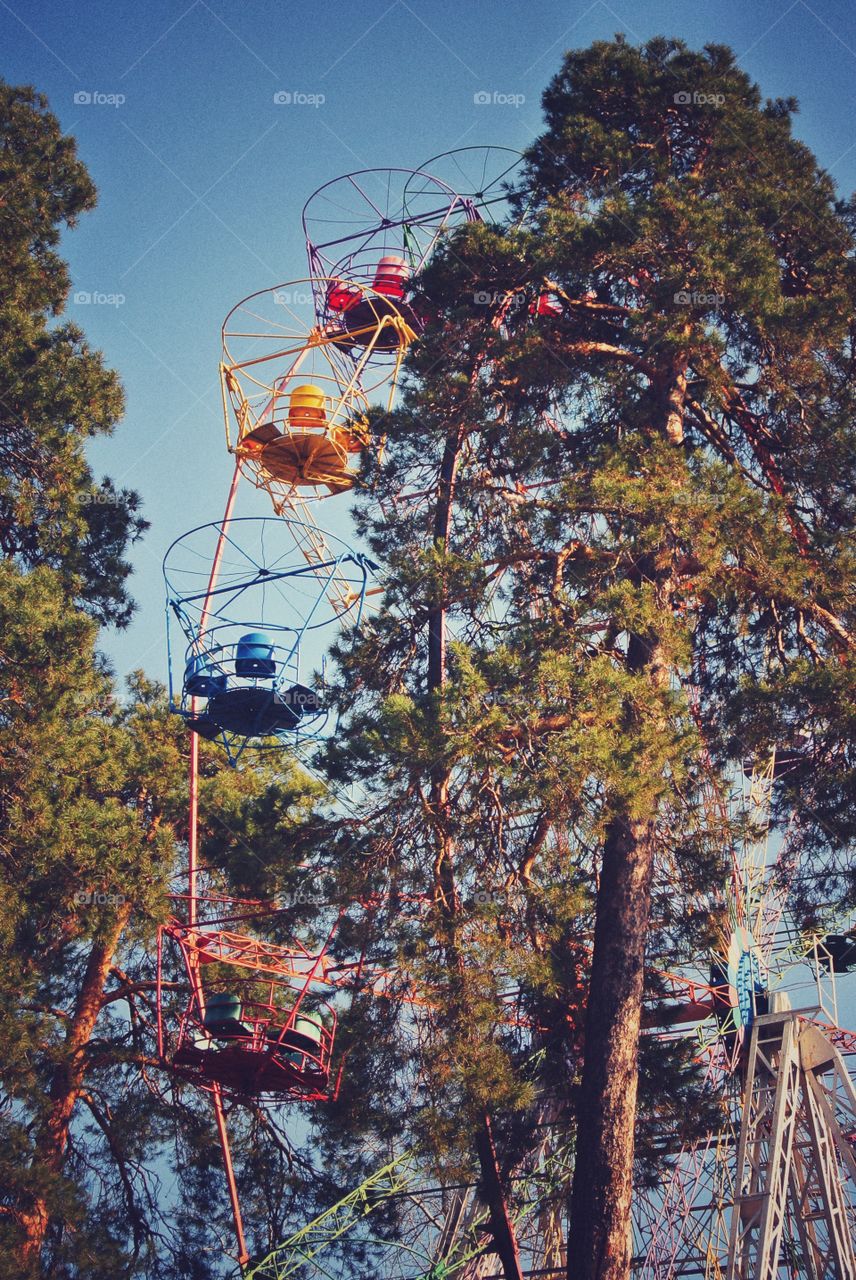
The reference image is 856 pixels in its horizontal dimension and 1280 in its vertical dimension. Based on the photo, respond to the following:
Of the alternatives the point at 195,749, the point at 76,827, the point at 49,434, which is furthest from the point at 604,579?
the point at 49,434

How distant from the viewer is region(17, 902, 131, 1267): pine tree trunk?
1184 centimetres

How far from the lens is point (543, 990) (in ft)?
32.8

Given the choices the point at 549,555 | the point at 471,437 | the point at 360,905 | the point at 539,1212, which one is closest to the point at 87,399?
the point at 471,437

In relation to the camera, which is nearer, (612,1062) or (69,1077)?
(612,1062)

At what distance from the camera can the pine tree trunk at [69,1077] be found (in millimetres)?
11836

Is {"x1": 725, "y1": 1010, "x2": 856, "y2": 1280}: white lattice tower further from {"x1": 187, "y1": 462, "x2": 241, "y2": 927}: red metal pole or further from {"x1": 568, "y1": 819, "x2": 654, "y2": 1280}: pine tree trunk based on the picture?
{"x1": 187, "y1": 462, "x2": 241, "y2": 927}: red metal pole

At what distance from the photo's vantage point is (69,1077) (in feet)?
45.6

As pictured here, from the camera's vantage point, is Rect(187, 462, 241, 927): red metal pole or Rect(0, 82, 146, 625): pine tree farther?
Rect(0, 82, 146, 625): pine tree

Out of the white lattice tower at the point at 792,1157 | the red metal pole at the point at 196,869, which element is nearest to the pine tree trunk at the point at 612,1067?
the white lattice tower at the point at 792,1157

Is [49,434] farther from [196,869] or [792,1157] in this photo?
[792,1157]

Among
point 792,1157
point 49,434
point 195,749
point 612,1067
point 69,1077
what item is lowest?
point 792,1157

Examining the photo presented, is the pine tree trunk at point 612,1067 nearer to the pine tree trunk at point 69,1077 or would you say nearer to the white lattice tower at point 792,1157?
the white lattice tower at point 792,1157

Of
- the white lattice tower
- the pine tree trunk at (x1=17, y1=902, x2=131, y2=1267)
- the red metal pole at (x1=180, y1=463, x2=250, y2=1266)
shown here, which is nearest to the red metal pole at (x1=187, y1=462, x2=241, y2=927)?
the red metal pole at (x1=180, y1=463, x2=250, y2=1266)

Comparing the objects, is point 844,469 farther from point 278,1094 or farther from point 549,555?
point 278,1094
